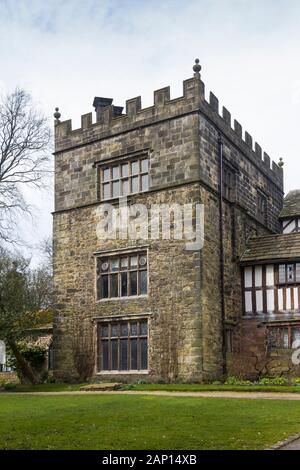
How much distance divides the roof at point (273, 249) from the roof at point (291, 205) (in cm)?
534

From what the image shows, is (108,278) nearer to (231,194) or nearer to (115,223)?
(115,223)

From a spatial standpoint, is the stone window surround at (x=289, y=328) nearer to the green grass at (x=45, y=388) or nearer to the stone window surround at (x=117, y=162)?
the stone window surround at (x=117, y=162)

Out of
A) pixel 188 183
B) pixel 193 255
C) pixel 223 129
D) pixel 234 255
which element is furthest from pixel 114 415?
pixel 223 129

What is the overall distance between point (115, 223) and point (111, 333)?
4227 mm

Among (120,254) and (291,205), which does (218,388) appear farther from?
(291,205)

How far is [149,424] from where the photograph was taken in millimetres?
10898

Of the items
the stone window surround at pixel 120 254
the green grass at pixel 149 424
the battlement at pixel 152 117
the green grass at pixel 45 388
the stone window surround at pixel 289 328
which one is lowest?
the green grass at pixel 45 388

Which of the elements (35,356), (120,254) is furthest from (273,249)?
(35,356)

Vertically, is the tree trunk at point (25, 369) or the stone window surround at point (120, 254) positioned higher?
the stone window surround at point (120, 254)

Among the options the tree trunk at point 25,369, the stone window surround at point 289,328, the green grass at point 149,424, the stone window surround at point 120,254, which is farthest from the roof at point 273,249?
the green grass at point 149,424

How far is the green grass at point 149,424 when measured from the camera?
9000mm

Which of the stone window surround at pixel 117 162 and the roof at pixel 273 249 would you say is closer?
the stone window surround at pixel 117 162

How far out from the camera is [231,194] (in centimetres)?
2569

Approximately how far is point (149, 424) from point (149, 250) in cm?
1247
